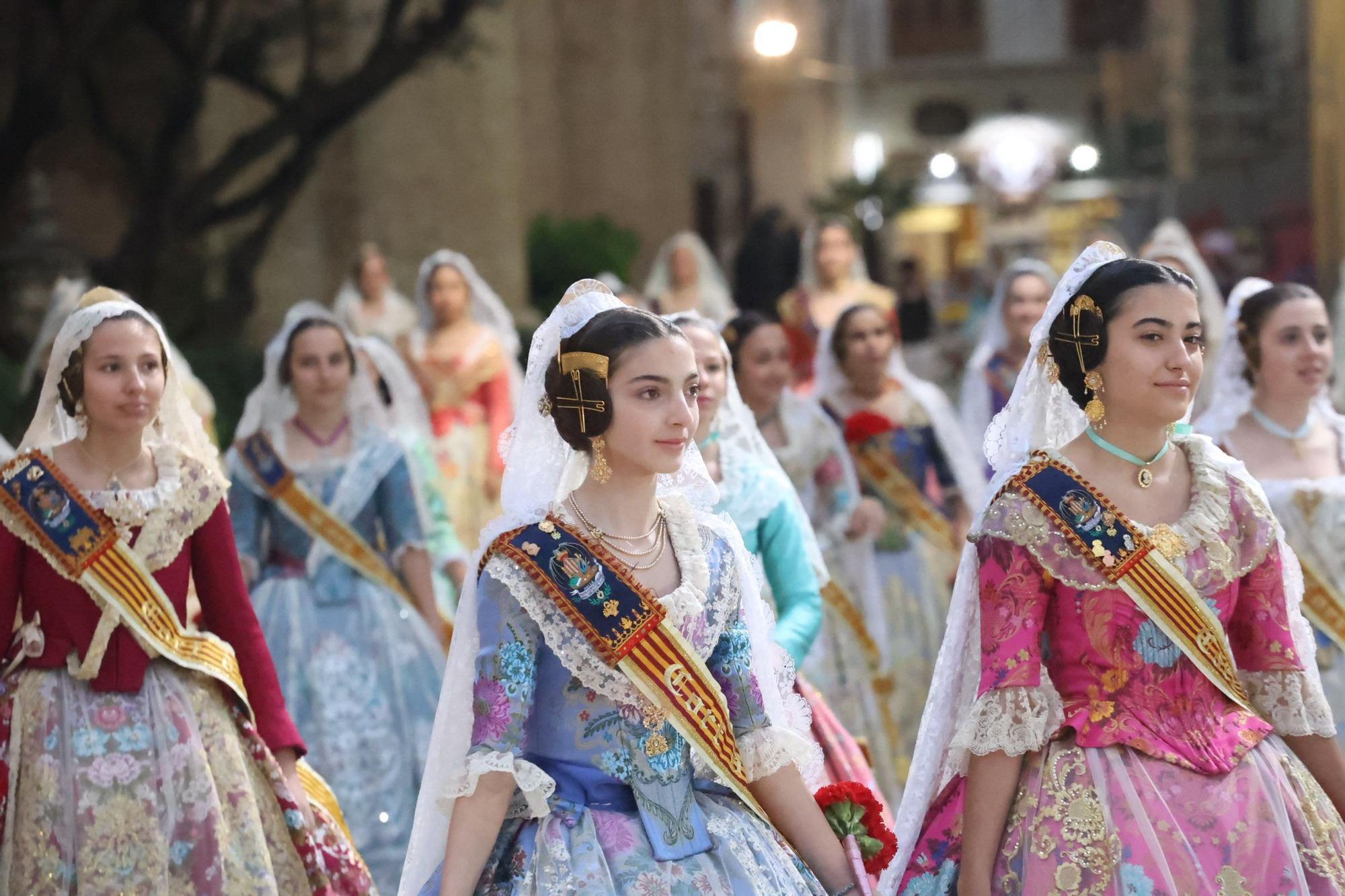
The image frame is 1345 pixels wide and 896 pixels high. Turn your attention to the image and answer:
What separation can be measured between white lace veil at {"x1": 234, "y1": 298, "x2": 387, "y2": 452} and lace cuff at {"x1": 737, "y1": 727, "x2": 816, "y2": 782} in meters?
3.63

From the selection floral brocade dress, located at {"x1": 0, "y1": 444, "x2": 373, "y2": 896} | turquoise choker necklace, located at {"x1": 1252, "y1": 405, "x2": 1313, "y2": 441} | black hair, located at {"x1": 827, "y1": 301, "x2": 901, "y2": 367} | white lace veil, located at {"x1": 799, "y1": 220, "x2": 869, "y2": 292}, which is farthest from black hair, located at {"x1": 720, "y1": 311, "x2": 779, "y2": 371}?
white lace veil, located at {"x1": 799, "y1": 220, "x2": 869, "y2": 292}

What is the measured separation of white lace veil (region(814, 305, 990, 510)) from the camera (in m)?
7.78

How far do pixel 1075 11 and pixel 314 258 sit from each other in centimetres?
3864

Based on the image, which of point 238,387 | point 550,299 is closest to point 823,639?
point 238,387

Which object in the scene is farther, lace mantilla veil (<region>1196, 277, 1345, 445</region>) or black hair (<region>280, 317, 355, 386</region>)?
black hair (<region>280, 317, 355, 386</region>)

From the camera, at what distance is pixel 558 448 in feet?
12.5

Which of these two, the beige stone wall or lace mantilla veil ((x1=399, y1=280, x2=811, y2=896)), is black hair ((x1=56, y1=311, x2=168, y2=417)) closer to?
lace mantilla veil ((x1=399, y1=280, x2=811, y2=896))

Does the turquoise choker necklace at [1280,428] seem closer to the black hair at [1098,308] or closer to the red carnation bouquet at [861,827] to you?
the black hair at [1098,308]

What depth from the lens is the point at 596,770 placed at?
3.62 meters

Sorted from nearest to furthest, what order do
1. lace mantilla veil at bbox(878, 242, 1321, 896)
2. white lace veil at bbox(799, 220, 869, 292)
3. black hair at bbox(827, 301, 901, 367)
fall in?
lace mantilla veil at bbox(878, 242, 1321, 896) → black hair at bbox(827, 301, 901, 367) → white lace veil at bbox(799, 220, 869, 292)

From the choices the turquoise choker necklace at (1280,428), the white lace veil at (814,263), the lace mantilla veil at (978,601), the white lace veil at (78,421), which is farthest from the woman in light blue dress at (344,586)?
the white lace veil at (814,263)

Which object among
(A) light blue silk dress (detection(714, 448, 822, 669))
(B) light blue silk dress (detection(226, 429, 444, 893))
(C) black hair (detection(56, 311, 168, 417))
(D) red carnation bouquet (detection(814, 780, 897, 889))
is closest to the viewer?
(D) red carnation bouquet (detection(814, 780, 897, 889))

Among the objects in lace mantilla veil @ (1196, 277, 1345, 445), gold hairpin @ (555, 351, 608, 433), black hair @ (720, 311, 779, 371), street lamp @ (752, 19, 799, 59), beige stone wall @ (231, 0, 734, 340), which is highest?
street lamp @ (752, 19, 799, 59)

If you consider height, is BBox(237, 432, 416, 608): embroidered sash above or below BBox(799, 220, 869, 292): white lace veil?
below
